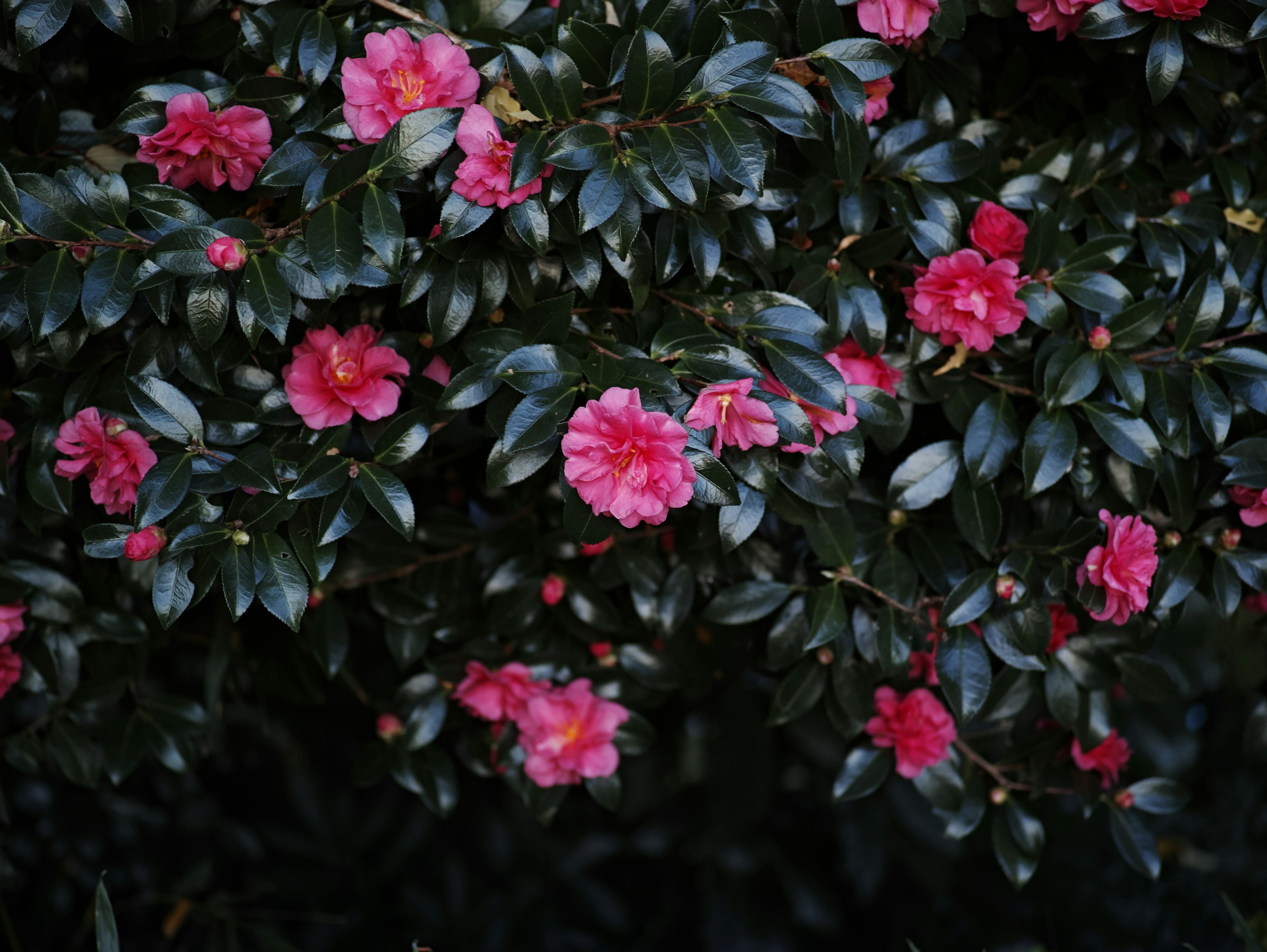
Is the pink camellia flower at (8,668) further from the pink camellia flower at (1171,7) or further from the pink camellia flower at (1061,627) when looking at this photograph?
the pink camellia flower at (1171,7)

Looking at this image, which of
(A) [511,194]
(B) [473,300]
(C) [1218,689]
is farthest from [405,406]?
(C) [1218,689]

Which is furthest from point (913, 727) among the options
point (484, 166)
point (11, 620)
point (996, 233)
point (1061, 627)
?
point (11, 620)

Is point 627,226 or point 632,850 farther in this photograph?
point 632,850

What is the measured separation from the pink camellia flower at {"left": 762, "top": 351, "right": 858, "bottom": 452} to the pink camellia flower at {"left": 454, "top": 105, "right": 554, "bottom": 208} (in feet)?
0.97

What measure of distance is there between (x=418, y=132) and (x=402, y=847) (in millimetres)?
1402

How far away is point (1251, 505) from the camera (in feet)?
3.58

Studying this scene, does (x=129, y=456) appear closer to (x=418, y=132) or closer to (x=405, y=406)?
(x=405, y=406)

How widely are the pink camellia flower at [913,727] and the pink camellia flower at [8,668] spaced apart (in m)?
1.03

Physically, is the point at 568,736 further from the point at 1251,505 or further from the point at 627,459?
the point at 1251,505

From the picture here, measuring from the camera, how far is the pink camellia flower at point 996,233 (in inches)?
42.6

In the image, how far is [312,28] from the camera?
974mm

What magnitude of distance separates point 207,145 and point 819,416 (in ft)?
2.13

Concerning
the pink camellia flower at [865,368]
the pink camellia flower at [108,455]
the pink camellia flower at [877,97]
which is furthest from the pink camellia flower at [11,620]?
the pink camellia flower at [877,97]

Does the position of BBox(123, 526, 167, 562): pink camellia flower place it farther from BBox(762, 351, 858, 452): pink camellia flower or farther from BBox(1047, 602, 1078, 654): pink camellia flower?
BBox(1047, 602, 1078, 654): pink camellia flower
